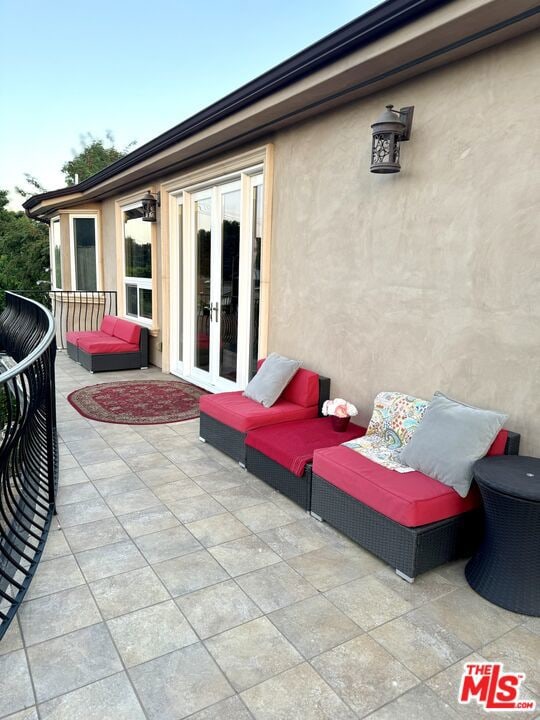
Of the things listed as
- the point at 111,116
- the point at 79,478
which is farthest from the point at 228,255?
the point at 111,116

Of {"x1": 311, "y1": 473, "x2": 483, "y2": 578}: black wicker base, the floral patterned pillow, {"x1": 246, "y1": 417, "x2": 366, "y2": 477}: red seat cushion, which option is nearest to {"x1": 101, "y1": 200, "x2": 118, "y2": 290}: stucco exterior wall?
{"x1": 246, "y1": 417, "x2": 366, "y2": 477}: red seat cushion

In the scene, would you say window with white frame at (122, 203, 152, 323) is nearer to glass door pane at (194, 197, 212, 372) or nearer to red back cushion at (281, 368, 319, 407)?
glass door pane at (194, 197, 212, 372)

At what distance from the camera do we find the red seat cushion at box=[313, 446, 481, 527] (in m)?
2.38

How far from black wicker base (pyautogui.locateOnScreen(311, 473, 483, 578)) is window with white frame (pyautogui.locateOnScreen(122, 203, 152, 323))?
5.69 m

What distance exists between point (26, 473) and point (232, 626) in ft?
4.97

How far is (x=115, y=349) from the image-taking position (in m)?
7.10

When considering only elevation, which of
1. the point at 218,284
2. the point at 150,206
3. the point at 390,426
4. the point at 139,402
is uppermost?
the point at 150,206

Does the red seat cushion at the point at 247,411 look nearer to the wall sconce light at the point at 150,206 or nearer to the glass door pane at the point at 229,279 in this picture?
the glass door pane at the point at 229,279

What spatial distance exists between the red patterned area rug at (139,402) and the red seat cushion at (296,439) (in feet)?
5.28

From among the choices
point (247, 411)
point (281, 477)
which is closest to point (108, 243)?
point (247, 411)

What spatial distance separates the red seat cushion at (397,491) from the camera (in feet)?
7.79

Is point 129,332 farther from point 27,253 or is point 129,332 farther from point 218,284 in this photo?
point 27,253

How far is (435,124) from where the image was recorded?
307cm

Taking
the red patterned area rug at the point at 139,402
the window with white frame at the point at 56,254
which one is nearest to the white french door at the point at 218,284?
the red patterned area rug at the point at 139,402
